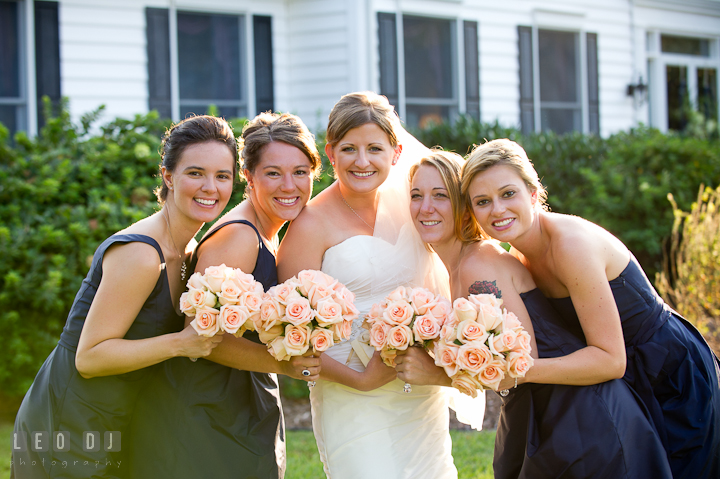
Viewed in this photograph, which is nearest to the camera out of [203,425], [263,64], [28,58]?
[203,425]

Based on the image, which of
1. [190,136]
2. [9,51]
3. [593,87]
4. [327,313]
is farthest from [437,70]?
[327,313]

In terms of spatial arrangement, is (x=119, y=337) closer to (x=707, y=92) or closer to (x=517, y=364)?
(x=517, y=364)

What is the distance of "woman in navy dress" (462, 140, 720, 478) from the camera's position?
2838 millimetres

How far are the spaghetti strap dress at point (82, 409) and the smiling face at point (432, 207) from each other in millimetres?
1407

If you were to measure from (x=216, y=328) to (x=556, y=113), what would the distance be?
11468mm

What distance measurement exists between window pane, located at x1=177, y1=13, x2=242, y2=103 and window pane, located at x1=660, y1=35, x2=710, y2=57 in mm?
10097

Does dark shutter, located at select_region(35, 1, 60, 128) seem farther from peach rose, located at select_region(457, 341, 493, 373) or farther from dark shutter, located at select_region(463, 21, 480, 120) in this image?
peach rose, located at select_region(457, 341, 493, 373)

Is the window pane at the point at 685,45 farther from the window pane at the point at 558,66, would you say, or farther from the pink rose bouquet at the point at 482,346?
the pink rose bouquet at the point at 482,346

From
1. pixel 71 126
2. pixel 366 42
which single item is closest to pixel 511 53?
pixel 366 42

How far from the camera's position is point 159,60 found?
30.5 ft

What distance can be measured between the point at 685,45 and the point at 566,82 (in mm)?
4022

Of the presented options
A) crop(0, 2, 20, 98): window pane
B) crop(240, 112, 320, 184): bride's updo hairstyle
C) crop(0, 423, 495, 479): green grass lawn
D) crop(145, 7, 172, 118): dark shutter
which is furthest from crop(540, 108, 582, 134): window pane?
crop(240, 112, 320, 184): bride's updo hairstyle

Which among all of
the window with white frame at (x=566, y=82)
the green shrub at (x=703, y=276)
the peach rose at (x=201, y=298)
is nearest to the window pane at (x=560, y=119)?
the window with white frame at (x=566, y=82)

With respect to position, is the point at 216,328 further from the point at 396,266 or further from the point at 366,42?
the point at 366,42
